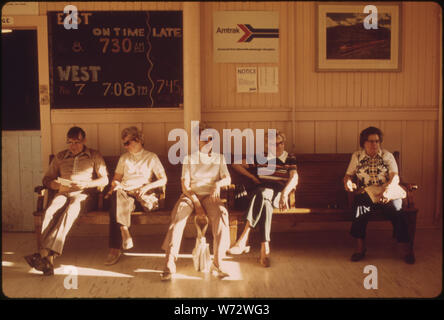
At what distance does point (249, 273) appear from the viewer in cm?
319

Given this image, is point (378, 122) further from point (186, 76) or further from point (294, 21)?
point (186, 76)

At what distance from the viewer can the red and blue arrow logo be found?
4285 millimetres

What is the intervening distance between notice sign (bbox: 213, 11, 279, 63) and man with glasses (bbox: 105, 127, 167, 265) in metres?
1.40

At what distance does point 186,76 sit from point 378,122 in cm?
226

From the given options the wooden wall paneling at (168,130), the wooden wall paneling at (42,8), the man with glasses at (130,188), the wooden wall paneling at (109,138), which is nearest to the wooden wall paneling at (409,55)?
the wooden wall paneling at (168,130)

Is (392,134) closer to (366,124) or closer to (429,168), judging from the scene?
(366,124)

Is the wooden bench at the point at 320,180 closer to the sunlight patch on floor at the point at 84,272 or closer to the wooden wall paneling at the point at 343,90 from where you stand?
the wooden wall paneling at the point at 343,90

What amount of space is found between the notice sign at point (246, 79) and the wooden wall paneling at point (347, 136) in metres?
1.08

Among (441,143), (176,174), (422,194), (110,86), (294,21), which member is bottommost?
(422,194)

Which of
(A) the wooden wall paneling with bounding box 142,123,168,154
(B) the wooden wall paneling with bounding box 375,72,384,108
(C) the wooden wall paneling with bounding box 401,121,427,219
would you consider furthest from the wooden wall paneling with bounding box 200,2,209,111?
(C) the wooden wall paneling with bounding box 401,121,427,219

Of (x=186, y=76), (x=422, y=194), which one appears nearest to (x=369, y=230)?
(x=422, y=194)

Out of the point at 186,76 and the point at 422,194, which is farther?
the point at 422,194

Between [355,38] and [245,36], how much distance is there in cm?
124
